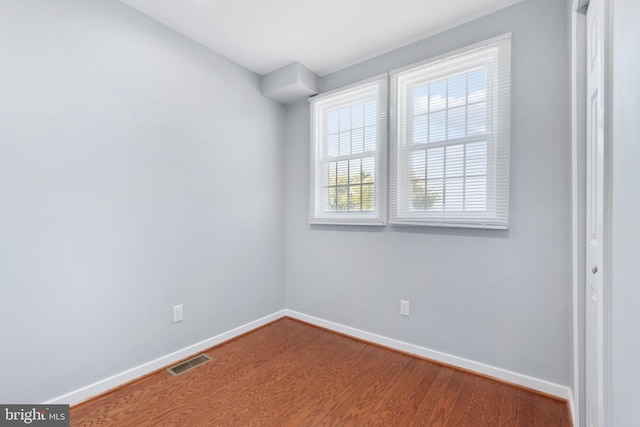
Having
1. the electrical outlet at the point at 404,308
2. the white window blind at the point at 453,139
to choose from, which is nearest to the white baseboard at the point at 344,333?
the electrical outlet at the point at 404,308

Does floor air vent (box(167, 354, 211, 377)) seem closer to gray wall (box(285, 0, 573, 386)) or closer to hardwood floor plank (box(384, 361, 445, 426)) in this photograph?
gray wall (box(285, 0, 573, 386))

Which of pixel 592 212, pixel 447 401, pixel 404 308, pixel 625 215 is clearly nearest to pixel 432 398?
pixel 447 401

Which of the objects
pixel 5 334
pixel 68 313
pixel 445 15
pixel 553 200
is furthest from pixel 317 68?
pixel 5 334

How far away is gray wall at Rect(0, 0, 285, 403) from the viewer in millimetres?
1543

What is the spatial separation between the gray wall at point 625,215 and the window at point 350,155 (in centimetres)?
180

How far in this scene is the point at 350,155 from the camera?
110 inches

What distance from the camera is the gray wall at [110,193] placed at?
154cm

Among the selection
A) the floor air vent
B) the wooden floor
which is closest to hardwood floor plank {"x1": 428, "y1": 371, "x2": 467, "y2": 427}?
the wooden floor

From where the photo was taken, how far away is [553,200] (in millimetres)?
1790

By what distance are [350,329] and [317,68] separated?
2.59m

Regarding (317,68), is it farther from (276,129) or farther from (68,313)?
(68,313)

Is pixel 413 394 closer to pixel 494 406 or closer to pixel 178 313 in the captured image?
pixel 494 406

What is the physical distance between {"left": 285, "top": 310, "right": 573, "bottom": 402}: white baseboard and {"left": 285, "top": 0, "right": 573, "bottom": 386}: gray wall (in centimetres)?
4

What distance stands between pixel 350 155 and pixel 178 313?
6.74ft
